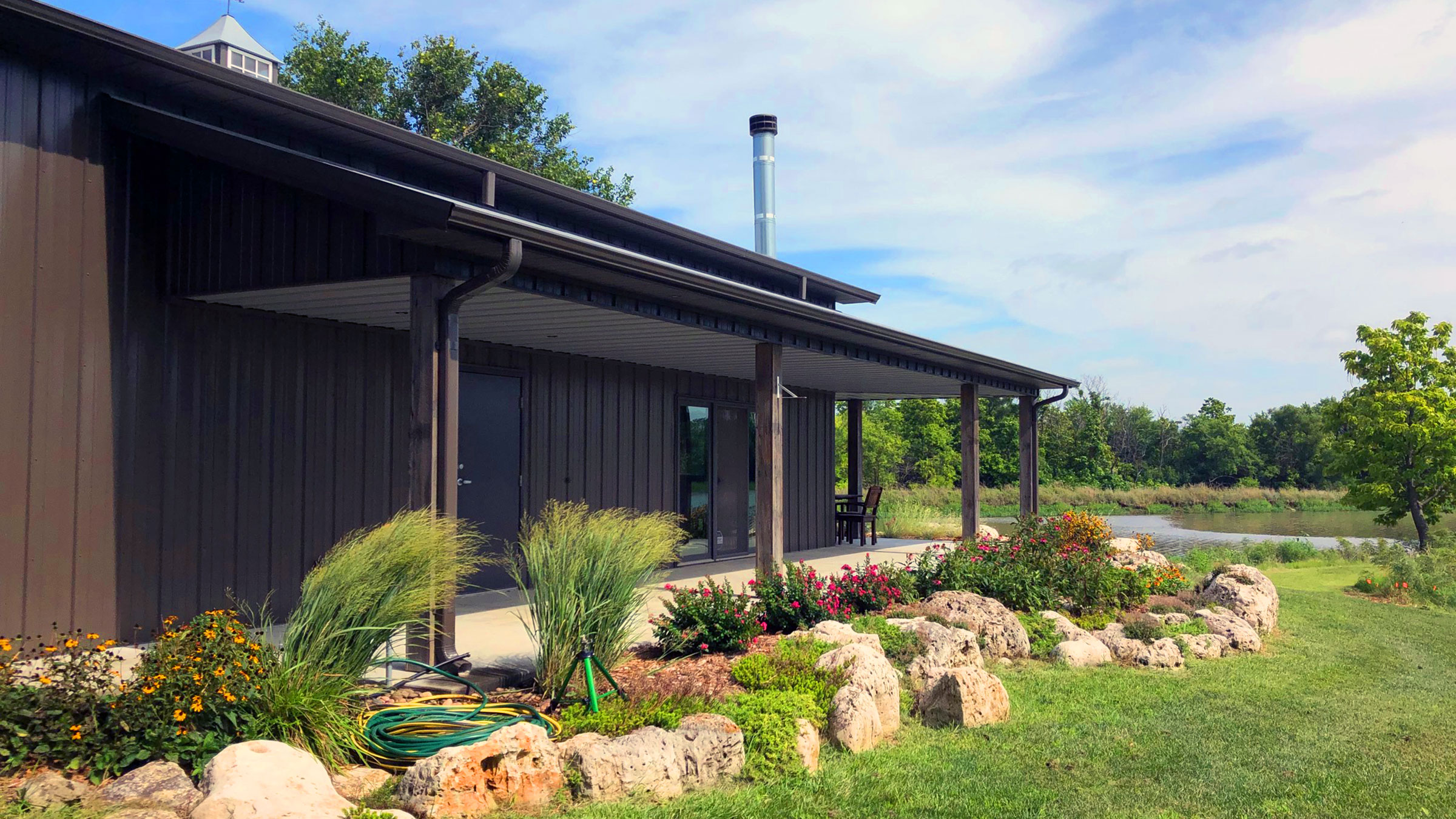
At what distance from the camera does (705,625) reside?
554 centimetres

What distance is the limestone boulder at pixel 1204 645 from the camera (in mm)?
7039

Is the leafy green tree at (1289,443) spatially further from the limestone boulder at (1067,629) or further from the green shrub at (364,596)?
the green shrub at (364,596)

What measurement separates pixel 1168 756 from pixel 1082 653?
195 centimetres

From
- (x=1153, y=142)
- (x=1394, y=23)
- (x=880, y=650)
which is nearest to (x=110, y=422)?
(x=880, y=650)

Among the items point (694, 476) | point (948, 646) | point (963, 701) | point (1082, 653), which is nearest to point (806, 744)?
point (963, 701)

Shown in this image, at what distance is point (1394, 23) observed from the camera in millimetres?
8398

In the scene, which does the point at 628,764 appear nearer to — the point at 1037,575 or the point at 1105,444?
the point at 1037,575

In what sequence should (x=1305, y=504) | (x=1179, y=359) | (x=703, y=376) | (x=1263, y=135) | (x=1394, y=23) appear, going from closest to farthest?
1. (x=1394, y=23)
2. (x=703, y=376)
3. (x=1263, y=135)
4. (x=1305, y=504)
5. (x=1179, y=359)

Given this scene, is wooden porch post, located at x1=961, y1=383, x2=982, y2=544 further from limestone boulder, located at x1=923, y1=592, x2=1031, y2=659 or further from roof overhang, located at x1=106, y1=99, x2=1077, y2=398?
limestone boulder, located at x1=923, y1=592, x2=1031, y2=659

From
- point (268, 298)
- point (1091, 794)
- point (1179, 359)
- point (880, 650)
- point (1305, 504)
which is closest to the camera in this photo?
point (1091, 794)

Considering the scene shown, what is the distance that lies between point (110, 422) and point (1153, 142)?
1452 centimetres

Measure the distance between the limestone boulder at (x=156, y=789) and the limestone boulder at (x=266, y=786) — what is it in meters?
0.06

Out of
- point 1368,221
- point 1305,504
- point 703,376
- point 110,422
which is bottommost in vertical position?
point 1305,504

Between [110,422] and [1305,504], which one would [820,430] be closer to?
[110,422]
